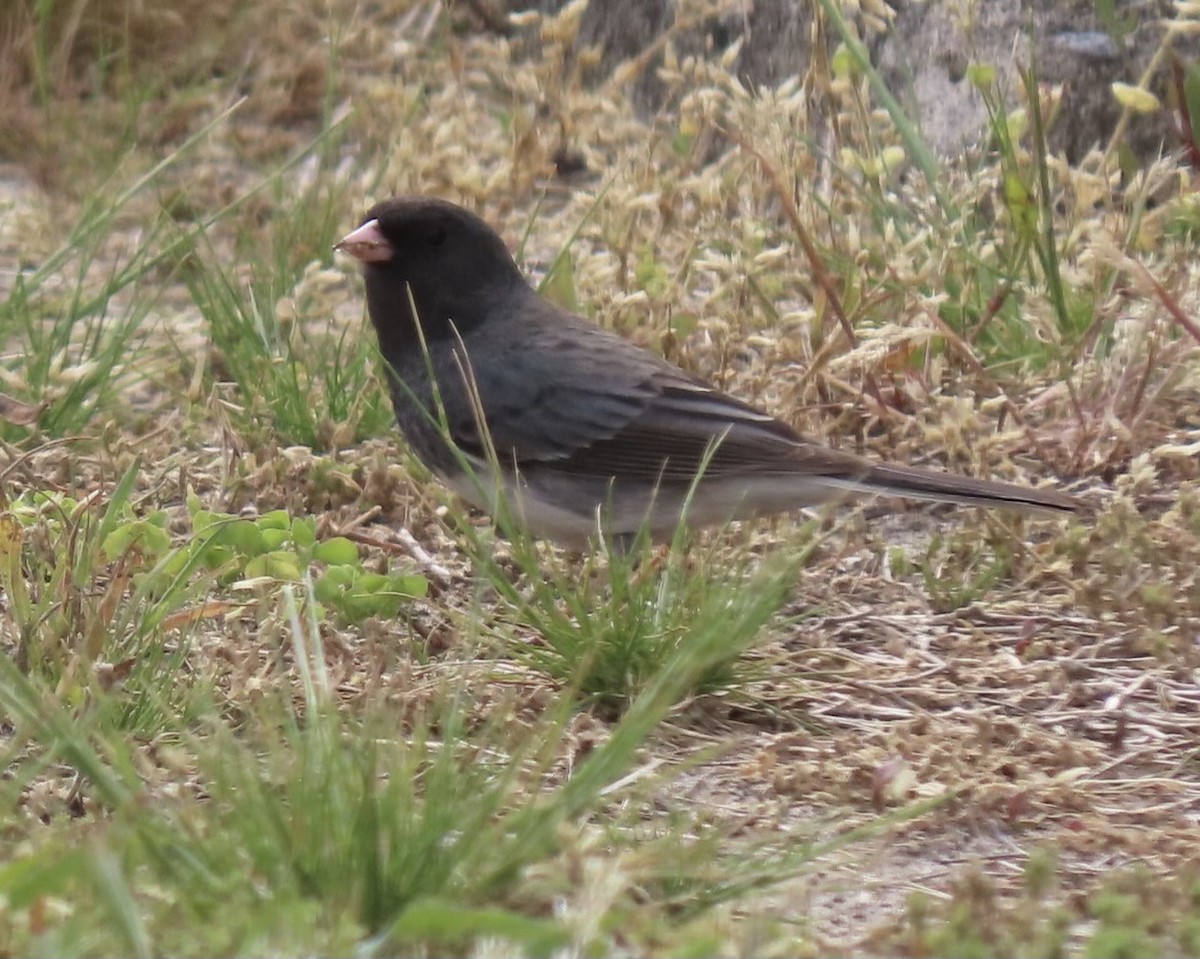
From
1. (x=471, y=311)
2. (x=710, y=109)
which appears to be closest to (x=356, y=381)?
(x=471, y=311)

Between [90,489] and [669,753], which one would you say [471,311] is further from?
[669,753]

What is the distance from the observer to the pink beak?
385 cm

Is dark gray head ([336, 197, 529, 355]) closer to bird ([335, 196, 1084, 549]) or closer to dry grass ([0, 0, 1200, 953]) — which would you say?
bird ([335, 196, 1084, 549])

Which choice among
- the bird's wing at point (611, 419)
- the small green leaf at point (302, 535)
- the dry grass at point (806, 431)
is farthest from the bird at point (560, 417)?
the small green leaf at point (302, 535)

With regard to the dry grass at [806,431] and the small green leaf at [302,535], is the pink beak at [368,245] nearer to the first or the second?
the dry grass at [806,431]

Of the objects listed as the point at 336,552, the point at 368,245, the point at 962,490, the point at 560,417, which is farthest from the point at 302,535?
the point at 962,490

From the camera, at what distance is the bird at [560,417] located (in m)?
3.46

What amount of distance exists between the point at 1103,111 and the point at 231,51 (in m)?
2.98

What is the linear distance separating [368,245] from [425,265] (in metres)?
0.13

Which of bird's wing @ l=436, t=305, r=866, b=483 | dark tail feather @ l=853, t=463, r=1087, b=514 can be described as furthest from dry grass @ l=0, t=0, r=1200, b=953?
bird's wing @ l=436, t=305, r=866, b=483

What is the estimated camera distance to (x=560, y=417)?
12.0ft

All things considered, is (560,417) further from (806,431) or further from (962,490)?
(962,490)

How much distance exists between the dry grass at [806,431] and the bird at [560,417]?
158mm

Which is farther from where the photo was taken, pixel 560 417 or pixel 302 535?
pixel 560 417
